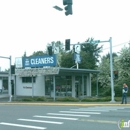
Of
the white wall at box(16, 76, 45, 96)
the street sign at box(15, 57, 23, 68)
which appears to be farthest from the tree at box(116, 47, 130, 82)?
the street sign at box(15, 57, 23, 68)

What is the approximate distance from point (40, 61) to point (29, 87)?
251 inches

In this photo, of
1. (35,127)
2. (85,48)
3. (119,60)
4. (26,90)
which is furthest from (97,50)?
(35,127)

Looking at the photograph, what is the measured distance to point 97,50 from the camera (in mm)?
86688

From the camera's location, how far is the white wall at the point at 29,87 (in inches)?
1690

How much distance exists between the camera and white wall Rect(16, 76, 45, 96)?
4294 cm

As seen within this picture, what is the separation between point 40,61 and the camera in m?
39.7

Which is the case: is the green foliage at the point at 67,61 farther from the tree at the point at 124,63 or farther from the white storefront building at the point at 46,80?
the white storefront building at the point at 46,80

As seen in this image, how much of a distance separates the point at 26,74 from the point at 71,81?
22.3 feet

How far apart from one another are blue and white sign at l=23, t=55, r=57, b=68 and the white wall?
3.33 meters

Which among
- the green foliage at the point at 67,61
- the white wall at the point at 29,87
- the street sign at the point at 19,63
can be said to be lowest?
the white wall at the point at 29,87

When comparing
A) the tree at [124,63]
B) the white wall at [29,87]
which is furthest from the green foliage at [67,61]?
the white wall at [29,87]

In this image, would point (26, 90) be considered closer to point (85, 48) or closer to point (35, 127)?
point (35, 127)

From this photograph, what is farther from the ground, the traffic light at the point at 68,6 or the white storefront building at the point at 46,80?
the traffic light at the point at 68,6

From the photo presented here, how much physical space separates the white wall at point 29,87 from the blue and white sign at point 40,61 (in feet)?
10.9
